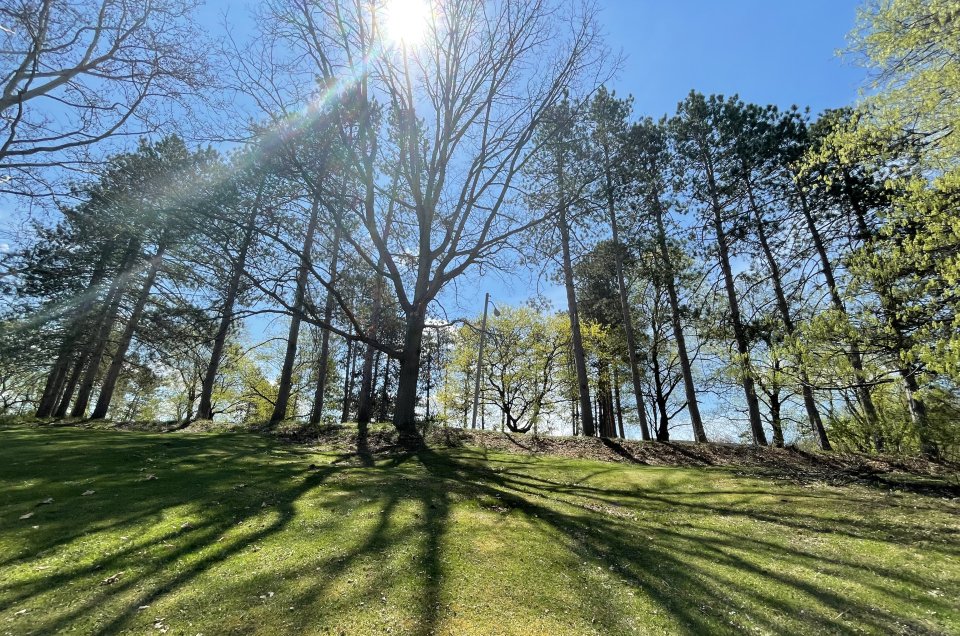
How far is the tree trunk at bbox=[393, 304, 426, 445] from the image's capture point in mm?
10578

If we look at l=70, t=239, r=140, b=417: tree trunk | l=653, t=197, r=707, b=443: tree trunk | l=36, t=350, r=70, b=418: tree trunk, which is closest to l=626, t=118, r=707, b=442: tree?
l=653, t=197, r=707, b=443: tree trunk

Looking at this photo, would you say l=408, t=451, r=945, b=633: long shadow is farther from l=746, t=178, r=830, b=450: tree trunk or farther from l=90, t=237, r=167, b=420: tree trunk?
l=90, t=237, r=167, b=420: tree trunk

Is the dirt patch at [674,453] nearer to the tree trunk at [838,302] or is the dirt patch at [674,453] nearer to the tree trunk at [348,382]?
the tree trunk at [838,302]

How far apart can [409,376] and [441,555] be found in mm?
6992

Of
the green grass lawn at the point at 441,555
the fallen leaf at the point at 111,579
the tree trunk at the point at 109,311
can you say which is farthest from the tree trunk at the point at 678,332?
the tree trunk at the point at 109,311

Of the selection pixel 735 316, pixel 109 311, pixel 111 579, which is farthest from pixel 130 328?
pixel 735 316

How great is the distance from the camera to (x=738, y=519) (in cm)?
580

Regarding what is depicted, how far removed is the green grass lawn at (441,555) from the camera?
2.96 metres

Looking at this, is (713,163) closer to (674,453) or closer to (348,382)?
(674,453)

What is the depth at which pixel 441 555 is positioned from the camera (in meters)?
4.03

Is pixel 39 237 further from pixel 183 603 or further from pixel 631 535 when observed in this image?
pixel 631 535

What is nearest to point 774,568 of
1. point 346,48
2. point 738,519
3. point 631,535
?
point 631,535

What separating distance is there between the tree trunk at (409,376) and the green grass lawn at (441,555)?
3506mm

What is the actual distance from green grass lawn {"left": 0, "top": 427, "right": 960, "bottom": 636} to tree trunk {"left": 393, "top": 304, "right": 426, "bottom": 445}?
11.5 ft
